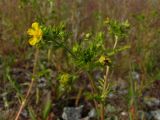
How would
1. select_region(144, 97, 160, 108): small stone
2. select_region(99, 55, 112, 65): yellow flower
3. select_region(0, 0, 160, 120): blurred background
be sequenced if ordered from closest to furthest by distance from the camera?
select_region(99, 55, 112, 65): yellow flower → select_region(144, 97, 160, 108): small stone → select_region(0, 0, 160, 120): blurred background

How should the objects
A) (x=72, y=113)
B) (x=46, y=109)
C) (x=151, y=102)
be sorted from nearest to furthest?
1. (x=46, y=109)
2. (x=72, y=113)
3. (x=151, y=102)

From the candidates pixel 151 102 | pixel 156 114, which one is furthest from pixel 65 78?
pixel 151 102

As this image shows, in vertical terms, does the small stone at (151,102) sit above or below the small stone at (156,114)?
above

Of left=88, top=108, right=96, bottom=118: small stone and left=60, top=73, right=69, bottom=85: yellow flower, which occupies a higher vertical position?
left=60, top=73, right=69, bottom=85: yellow flower

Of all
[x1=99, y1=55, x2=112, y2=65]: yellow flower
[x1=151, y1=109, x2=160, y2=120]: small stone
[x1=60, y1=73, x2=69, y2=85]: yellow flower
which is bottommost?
[x1=151, y1=109, x2=160, y2=120]: small stone

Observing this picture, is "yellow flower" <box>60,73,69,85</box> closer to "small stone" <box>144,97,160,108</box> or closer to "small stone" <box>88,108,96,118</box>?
"small stone" <box>88,108,96,118</box>

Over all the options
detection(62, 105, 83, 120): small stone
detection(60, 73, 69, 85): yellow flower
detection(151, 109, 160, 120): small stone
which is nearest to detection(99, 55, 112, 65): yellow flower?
detection(60, 73, 69, 85): yellow flower

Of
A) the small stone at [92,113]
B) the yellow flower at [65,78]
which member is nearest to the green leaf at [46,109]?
the small stone at [92,113]

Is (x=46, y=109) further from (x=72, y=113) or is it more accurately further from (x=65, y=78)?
(x=65, y=78)

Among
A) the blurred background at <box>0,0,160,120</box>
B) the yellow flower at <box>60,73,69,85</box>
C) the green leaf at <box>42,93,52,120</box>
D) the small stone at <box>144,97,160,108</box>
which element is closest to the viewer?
the yellow flower at <box>60,73,69,85</box>

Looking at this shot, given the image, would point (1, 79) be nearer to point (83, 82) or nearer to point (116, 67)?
point (83, 82)

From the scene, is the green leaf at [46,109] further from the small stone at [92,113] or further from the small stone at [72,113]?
the small stone at [92,113]
